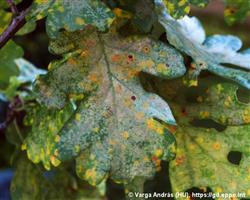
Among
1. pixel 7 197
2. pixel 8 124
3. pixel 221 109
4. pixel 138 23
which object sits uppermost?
pixel 138 23

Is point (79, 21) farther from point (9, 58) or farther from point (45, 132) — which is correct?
point (9, 58)

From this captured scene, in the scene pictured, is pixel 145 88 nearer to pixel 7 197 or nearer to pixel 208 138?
pixel 208 138

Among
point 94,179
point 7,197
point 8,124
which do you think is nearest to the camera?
point 94,179

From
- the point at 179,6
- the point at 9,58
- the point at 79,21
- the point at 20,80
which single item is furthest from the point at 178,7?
the point at 20,80

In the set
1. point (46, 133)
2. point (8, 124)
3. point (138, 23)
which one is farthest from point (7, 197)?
point (138, 23)

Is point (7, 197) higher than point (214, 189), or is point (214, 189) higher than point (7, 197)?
point (214, 189)

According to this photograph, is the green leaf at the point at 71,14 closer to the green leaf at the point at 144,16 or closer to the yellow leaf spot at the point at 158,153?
the green leaf at the point at 144,16

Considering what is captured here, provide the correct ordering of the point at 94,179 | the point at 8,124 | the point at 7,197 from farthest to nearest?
the point at 7,197 → the point at 8,124 → the point at 94,179
